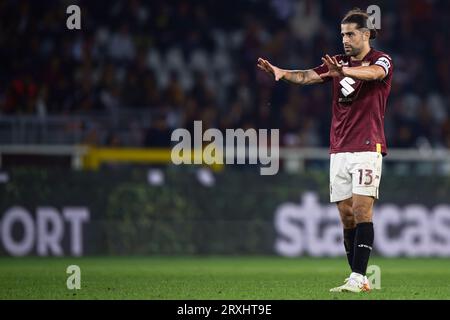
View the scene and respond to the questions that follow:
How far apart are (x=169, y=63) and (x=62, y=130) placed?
3233mm

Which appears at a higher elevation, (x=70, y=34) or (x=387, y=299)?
(x=70, y=34)

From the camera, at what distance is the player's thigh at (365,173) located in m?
9.29

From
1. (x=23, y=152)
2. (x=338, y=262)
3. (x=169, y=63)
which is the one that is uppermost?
(x=169, y=63)

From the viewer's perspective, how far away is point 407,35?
70.7 feet

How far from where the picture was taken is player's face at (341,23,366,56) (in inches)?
368

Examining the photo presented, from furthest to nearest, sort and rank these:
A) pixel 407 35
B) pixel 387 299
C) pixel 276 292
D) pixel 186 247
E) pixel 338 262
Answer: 1. pixel 407 35
2. pixel 186 247
3. pixel 338 262
4. pixel 276 292
5. pixel 387 299

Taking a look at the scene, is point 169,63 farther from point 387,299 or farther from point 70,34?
point 387,299

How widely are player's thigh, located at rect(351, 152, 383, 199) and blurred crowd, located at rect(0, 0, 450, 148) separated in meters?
8.54

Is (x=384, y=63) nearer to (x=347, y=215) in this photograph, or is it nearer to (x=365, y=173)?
(x=365, y=173)

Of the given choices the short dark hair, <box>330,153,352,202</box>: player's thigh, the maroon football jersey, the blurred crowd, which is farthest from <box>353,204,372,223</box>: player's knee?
the blurred crowd

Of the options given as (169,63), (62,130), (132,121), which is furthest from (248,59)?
(62,130)

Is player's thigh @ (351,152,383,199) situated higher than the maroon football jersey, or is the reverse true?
the maroon football jersey

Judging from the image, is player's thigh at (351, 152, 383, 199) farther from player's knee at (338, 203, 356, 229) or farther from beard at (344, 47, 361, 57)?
beard at (344, 47, 361, 57)
